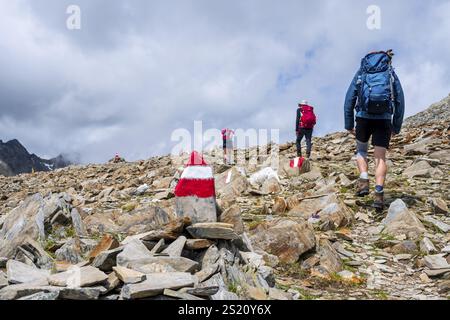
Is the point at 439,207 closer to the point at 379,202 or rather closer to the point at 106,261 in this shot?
the point at 379,202

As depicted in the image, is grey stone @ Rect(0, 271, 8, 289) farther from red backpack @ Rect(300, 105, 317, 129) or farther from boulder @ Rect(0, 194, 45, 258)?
red backpack @ Rect(300, 105, 317, 129)

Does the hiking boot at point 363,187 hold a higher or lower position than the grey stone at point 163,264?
higher

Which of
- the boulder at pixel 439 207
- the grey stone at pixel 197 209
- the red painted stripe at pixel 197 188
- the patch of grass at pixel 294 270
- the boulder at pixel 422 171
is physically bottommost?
the patch of grass at pixel 294 270

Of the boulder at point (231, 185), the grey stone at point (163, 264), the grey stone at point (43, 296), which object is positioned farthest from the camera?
the boulder at point (231, 185)

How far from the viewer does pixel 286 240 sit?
248 inches

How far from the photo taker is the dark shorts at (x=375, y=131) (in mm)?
8516

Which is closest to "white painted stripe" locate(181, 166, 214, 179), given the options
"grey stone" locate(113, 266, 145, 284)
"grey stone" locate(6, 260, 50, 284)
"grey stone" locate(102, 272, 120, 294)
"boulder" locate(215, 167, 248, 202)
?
"grey stone" locate(113, 266, 145, 284)

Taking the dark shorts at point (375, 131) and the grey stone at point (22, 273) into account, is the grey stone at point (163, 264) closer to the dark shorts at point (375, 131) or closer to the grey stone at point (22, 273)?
the grey stone at point (22, 273)

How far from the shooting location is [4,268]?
201 inches

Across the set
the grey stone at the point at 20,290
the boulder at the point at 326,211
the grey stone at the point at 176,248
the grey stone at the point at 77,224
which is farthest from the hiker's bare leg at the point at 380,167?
the grey stone at the point at 20,290

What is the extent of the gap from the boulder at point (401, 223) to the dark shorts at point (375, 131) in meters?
1.41

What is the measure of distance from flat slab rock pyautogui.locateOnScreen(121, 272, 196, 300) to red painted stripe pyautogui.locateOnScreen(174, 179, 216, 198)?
6.43 ft

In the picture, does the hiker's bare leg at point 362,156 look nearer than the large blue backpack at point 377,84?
No

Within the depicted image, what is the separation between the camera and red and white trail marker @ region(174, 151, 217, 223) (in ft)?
20.0
